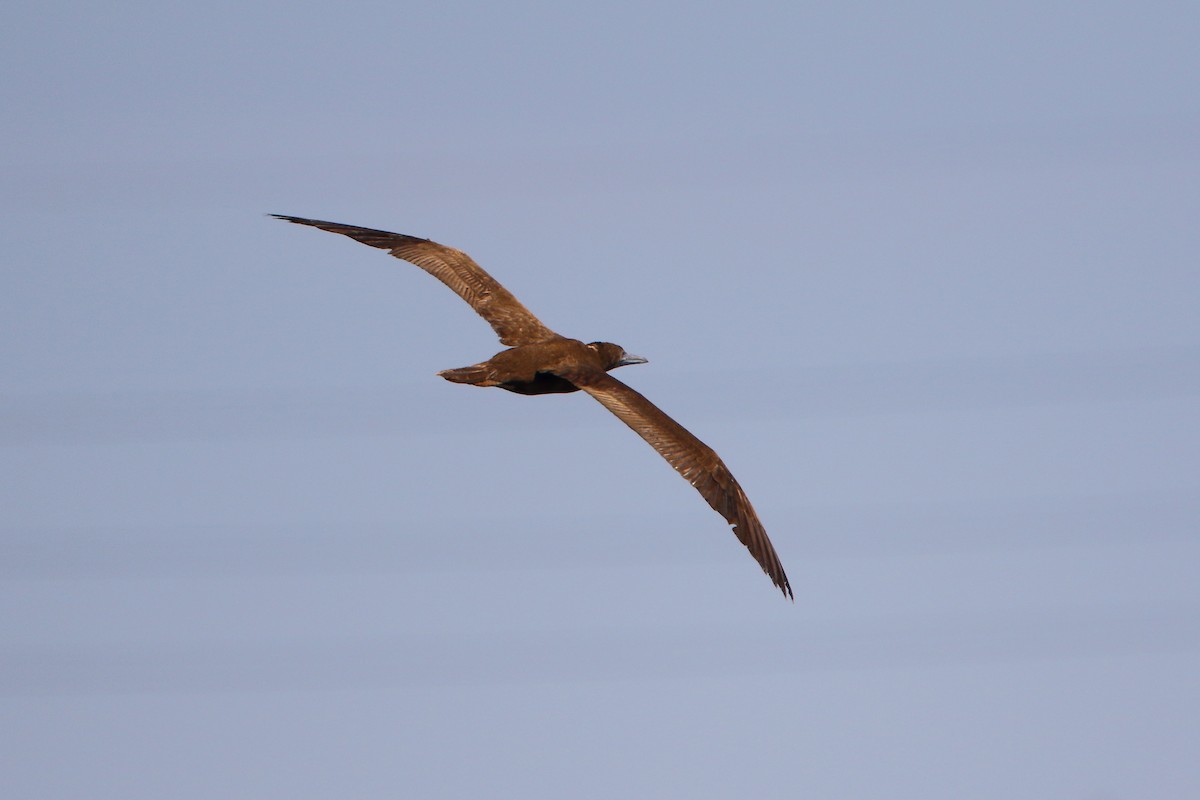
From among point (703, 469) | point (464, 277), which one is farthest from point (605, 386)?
point (464, 277)

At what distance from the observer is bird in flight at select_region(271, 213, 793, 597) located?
80.5 feet

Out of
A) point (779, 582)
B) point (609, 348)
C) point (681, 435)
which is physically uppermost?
point (609, 348)

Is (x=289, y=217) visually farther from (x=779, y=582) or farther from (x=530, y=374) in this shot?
(x=779, y=582)

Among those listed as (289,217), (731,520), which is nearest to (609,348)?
(731,520)

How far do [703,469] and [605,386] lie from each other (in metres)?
1.74

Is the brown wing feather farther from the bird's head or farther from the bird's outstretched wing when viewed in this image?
the bird's outstretched wing

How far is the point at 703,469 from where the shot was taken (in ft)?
80.7

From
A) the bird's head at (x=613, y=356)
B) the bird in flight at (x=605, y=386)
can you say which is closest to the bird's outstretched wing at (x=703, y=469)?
the bird in flight at (x=605, y=386)

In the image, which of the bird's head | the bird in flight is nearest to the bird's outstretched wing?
the bird in flight

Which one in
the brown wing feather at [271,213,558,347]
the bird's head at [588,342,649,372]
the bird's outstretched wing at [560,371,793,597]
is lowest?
the bird's outstretched wing at [560,371,793,597]

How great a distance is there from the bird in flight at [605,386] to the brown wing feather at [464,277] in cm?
3

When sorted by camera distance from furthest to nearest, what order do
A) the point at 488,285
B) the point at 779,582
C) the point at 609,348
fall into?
the point at 488,285, the point at 609,348, the point at 779,582

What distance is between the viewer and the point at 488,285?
94.7ft

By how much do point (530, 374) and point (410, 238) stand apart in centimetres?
530
